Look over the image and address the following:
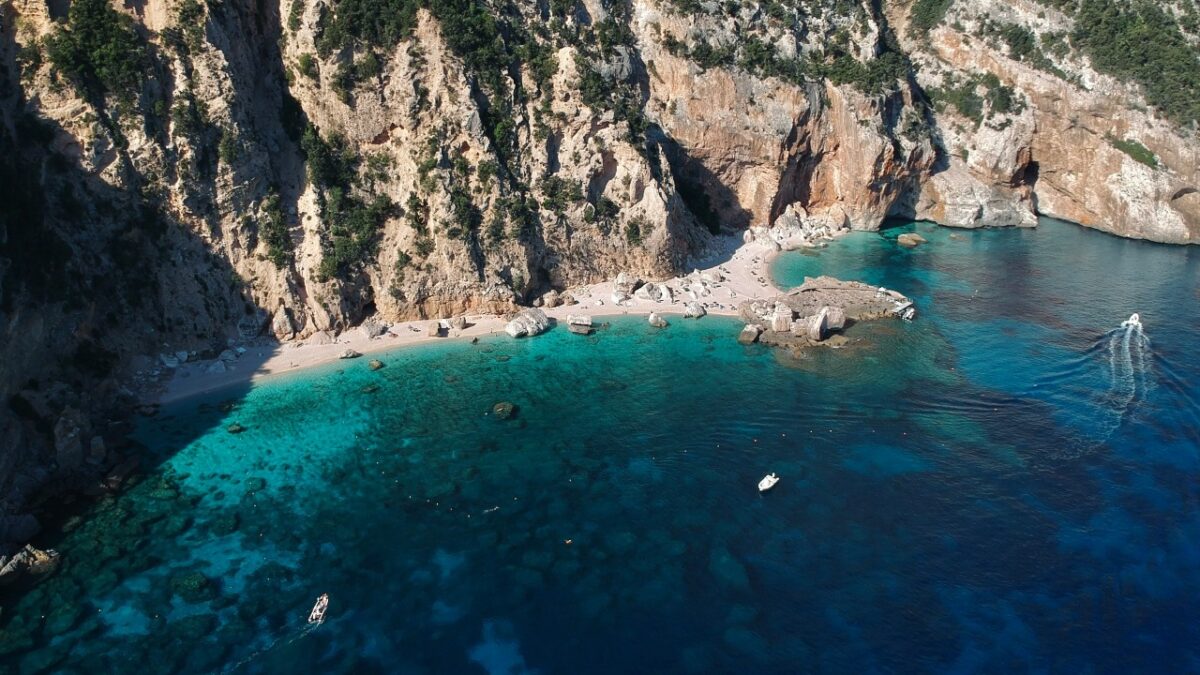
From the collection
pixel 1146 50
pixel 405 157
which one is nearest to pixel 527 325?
pixel 405 157

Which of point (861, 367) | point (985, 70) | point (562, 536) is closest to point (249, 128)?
point (562, 536)

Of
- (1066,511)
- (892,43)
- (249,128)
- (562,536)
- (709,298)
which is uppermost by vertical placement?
(892,43)

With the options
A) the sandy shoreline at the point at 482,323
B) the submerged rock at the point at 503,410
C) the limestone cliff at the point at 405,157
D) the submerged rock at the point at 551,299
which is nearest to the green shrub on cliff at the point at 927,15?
the limestone cliff at the point at 405,157

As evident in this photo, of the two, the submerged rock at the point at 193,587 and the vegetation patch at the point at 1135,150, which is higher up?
the vegetation patch at the point at 1135,150

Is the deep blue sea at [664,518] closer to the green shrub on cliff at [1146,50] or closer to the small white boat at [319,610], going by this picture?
the small white boat at [319,610]

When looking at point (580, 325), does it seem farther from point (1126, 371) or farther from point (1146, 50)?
point (1146, 50)

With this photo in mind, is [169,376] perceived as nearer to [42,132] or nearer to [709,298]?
[42,132]
